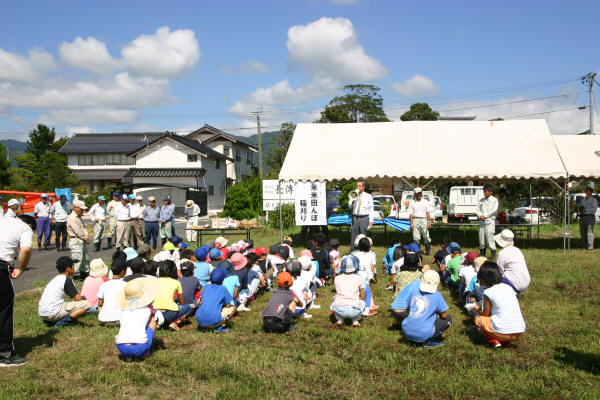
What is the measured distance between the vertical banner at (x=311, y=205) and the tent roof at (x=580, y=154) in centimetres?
667

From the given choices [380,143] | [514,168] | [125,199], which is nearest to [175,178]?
[125,199]

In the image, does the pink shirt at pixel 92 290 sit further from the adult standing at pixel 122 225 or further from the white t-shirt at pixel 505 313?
the adult standing at pixel 122 225

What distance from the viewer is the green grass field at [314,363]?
4.14 meters

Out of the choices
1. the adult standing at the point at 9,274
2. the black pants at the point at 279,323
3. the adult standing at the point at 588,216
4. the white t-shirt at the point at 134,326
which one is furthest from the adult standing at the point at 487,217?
the adult standing at the point at 9,274

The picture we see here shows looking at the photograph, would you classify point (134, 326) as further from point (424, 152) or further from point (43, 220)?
point (43, 220)

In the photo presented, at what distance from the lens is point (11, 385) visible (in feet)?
14.1

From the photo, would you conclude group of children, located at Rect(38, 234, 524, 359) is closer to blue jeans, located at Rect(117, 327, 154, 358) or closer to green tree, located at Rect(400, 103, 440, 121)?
blue jeans, located at Rect(117, 327, 154, 358)

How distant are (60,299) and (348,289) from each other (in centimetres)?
400

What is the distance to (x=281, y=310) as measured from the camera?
19.2 feet

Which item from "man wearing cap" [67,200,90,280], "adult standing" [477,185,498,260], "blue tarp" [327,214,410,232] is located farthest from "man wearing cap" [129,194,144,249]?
"adult standing" [477,185,498,260]

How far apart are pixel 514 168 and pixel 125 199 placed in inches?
431

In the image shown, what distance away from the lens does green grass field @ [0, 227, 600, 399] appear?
13.6ft

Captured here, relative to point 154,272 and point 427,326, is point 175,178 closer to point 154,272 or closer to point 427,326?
point 154,272

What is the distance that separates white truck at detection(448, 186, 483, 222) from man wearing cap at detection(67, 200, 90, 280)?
60.2 ft
